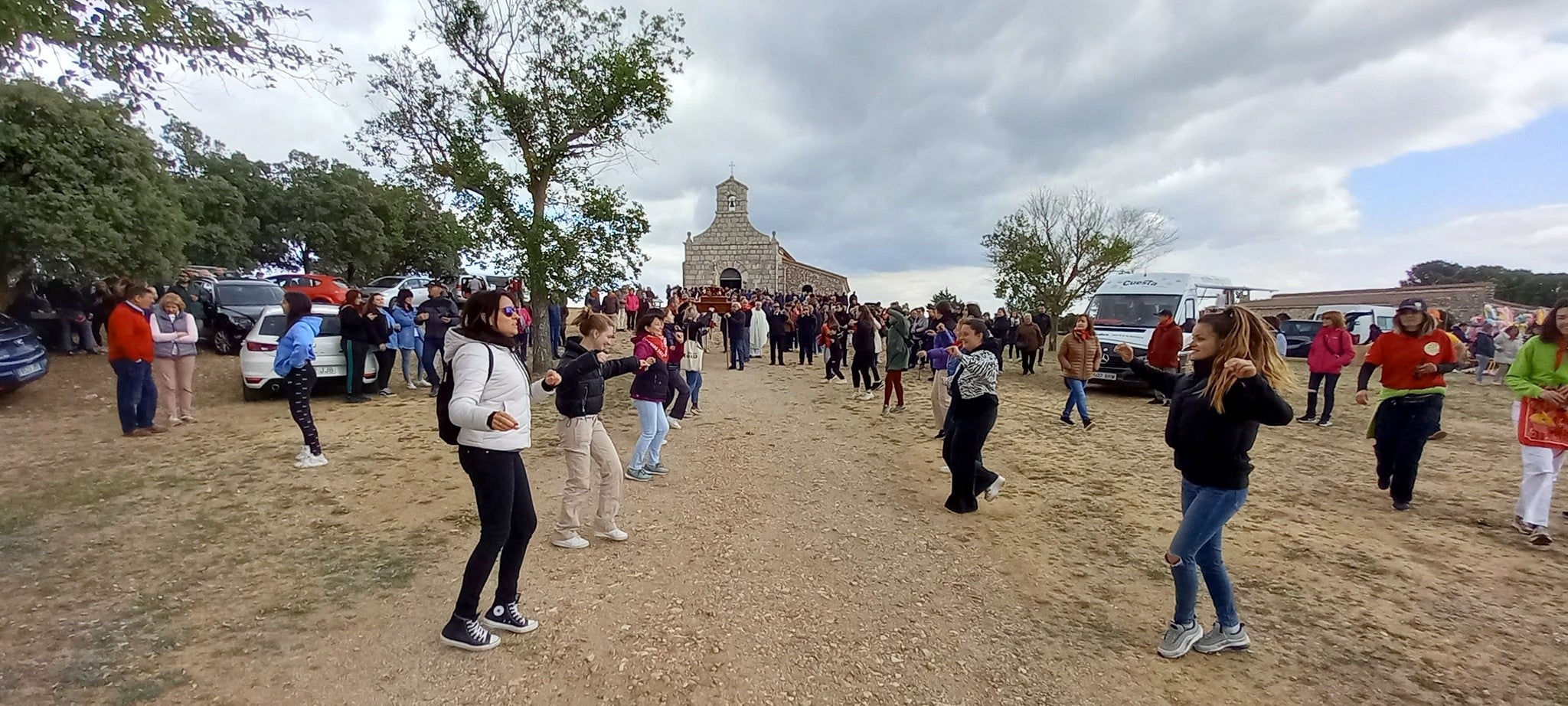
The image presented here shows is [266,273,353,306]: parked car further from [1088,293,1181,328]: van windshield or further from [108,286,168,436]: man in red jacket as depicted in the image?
[1088,293,1181,328]: van windshield

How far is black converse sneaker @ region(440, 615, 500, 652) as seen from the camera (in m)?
3.20

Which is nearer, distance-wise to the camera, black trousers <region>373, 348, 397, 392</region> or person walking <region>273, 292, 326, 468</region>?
person walking <region>273, 292, 326, 468</region>

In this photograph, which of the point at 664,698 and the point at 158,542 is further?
the point at 158,542

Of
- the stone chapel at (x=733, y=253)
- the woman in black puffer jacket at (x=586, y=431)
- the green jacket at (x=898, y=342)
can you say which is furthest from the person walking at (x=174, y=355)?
the stone chapel at (x=733, y=253)

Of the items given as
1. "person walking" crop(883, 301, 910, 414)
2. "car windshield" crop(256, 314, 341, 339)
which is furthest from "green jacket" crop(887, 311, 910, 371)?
"car windshield" crop(256, 314, 341, 339)

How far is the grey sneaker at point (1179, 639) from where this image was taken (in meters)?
3.28

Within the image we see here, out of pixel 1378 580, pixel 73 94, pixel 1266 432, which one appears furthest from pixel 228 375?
pixel 1266 432

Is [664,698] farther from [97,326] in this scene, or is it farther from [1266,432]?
[97,326]

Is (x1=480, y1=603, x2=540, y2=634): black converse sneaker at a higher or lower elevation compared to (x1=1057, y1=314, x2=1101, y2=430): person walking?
lower

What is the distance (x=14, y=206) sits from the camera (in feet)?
39.9

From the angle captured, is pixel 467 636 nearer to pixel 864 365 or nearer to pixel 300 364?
pixel 300 364

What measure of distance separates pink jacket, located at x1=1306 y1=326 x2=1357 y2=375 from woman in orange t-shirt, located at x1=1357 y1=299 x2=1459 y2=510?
367 centimetres

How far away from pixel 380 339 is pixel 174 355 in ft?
7.47

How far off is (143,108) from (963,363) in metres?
6.84
